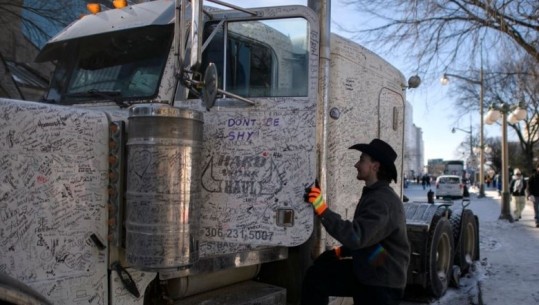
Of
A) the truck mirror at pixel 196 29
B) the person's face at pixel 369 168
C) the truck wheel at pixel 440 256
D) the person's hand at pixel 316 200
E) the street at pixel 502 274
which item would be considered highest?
the truck mirror at pixel 196 29

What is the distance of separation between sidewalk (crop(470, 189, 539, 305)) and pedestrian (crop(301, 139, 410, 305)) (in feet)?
11.1

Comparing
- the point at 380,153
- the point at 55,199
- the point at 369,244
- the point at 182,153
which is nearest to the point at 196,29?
the point at 182,153

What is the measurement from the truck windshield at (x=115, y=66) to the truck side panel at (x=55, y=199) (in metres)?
0.76

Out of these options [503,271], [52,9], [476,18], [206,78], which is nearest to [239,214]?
[206,78]

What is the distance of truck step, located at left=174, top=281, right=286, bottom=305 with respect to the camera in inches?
139

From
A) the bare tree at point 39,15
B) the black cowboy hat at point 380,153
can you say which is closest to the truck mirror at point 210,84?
the black cowboy hat at point 380,153

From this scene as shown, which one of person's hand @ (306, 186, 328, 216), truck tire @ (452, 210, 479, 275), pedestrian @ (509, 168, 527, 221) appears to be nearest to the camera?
person's hand @ (306, 186, 328, 216)

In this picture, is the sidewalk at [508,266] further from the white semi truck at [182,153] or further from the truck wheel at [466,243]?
the white semi truck at [182,153]

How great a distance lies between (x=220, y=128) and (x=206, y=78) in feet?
1.52

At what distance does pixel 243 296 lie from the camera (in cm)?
369

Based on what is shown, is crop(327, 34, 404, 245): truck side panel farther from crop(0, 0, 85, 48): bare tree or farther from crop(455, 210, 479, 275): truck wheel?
crop(0, 0, 85, 48): bare tree

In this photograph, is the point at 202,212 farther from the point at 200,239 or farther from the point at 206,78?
the point at 206,78

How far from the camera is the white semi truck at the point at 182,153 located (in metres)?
2.57

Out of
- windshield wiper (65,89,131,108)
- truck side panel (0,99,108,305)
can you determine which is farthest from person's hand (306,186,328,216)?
windshield wiper (65,89,131,108)
